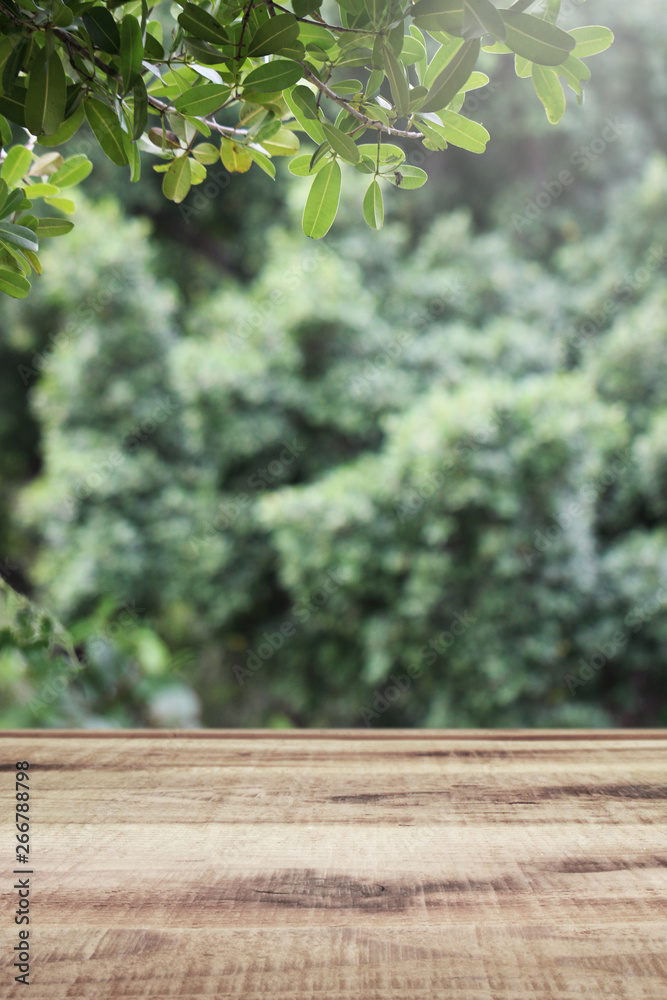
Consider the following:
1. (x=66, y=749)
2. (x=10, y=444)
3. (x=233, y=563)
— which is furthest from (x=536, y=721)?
(x=10, y=444)

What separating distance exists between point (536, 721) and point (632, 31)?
10.00 ft

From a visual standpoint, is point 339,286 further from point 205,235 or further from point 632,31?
point 632,31

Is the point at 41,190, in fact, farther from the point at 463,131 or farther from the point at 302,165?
the point at 463,131

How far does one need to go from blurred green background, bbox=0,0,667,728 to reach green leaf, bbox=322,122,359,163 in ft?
5.10

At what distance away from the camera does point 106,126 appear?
0.44 meters

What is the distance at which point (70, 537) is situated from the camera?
2621 millimetres

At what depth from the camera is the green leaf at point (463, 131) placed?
1.45 ft
